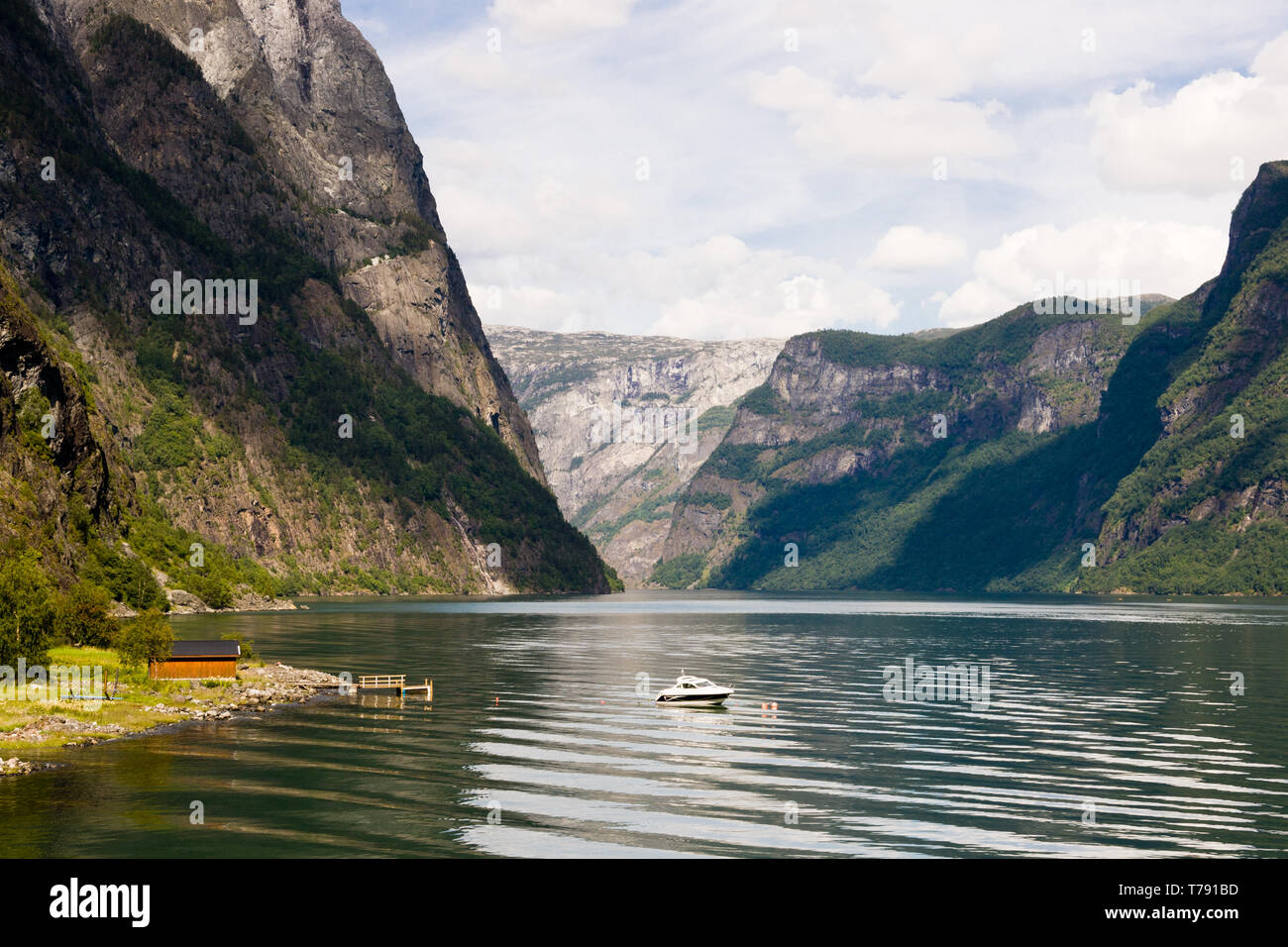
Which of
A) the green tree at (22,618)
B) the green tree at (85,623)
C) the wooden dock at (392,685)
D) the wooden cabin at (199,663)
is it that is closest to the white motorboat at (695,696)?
the wooden dock at (392,685)

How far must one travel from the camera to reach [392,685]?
326 feet

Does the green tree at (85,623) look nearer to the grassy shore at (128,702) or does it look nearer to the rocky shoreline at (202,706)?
the grassy shore at (128,702)

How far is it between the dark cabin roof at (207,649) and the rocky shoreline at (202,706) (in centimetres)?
211

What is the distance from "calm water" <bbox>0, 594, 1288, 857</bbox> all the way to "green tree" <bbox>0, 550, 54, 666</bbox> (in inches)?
660

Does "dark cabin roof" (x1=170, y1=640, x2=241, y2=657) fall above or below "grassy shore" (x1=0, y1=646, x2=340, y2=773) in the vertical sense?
above

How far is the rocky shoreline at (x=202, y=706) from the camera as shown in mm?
67562

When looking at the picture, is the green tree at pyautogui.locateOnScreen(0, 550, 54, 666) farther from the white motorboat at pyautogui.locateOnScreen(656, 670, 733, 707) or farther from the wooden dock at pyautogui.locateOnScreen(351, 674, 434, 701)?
the white motorboat at pyautogui.locateOnScreen(656, 670, 733, 707)

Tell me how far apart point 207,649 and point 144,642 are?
27.5 feet

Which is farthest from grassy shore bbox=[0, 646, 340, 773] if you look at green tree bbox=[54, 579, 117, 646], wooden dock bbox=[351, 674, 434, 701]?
wooden dock bbox=[351, 674, 434, 701]

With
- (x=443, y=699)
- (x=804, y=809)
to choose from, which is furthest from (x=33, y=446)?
(x=804, y=809)

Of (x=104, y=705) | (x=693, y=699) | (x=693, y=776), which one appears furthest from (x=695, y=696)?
(x=104, y=705)

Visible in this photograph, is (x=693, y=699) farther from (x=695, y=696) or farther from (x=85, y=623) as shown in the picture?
(x=85, y=623)

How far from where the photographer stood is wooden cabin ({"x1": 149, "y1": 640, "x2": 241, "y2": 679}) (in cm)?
9562
